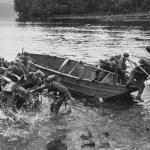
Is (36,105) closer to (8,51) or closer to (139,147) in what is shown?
(139,147)

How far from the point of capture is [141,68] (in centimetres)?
2069

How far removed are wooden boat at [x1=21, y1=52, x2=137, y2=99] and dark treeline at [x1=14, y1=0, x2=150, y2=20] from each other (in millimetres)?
105031

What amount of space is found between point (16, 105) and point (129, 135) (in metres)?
6.54

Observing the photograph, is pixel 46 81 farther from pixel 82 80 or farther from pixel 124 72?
pixel 124 72

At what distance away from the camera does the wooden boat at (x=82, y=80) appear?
69.6ft

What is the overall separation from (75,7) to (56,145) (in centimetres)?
13898

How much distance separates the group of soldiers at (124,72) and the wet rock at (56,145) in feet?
20.8

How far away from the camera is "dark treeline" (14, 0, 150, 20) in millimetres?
129500

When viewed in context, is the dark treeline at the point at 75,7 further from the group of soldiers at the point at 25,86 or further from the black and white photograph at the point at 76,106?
the group of soldiers at the point at 25,86

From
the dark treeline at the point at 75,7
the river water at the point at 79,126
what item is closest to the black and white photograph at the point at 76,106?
the river water at the point at 79,126

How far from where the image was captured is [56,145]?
1546cm

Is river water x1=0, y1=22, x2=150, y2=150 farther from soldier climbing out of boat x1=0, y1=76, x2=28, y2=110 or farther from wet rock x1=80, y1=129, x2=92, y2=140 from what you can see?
soldier climbing out of boat x1=0, y1=76, x2=28, y2=110

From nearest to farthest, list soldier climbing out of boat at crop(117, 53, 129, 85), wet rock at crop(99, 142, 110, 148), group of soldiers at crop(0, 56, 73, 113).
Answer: wet rock at crop(99, 142, 110, 148) < group of soldiers at crop(0, 56, 73, 113) < soldier climbing out of boat at crop(117, 53, 129, 85)

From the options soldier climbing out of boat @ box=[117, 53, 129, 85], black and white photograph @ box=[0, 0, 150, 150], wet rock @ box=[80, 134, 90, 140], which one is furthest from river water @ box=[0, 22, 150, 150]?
soldier climbing out of boat @ box=[117, 53, 129, 85]
